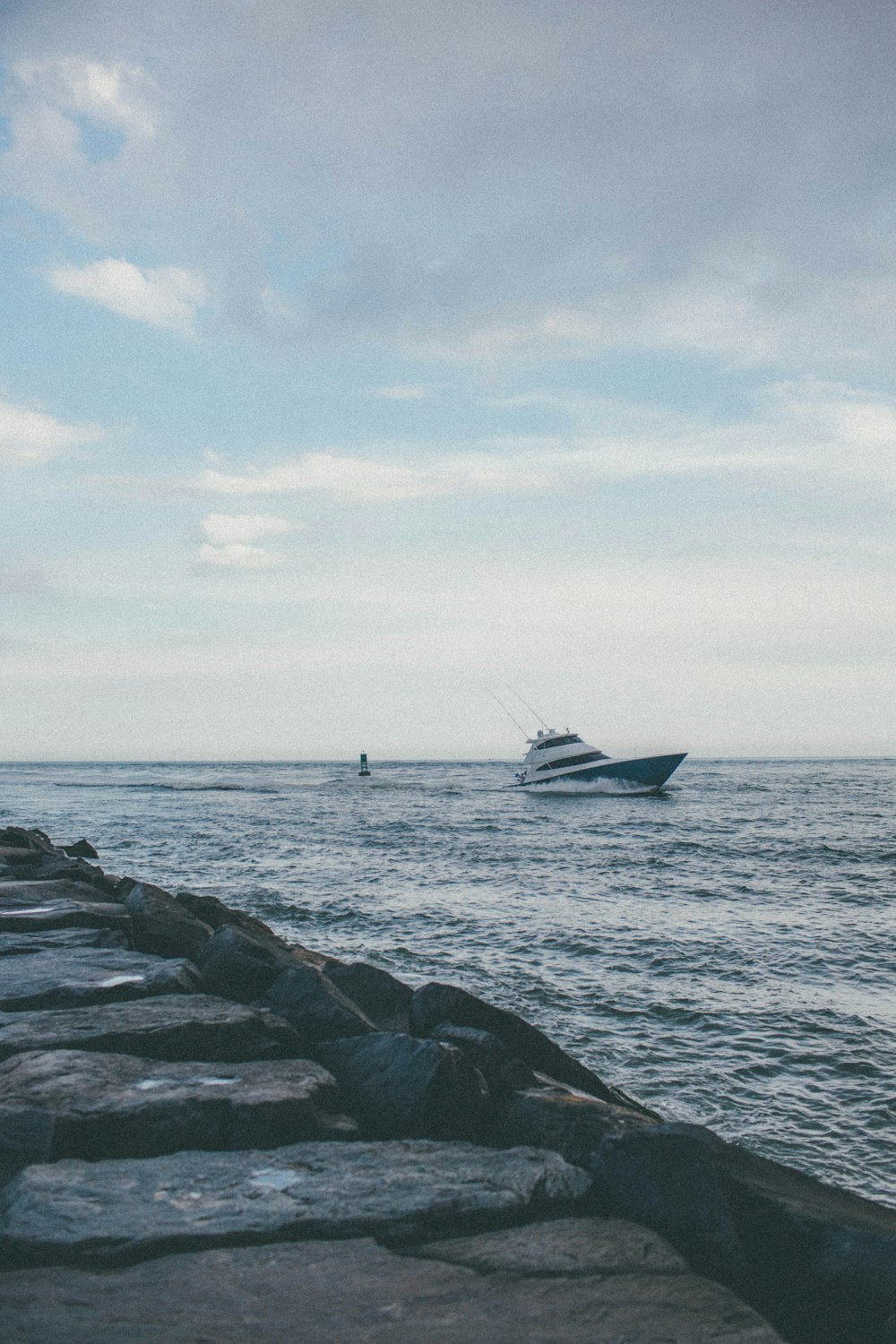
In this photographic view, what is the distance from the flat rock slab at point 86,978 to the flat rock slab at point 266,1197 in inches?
100

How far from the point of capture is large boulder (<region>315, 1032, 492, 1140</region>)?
155 inches

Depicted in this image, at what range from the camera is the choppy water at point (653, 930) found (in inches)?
260

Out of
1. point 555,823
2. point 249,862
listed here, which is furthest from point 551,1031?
point 555,823

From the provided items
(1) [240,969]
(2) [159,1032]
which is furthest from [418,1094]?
(1) [240,969]

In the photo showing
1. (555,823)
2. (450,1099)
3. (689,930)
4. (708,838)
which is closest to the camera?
(450,1099)

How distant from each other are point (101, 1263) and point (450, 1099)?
69.8 inches

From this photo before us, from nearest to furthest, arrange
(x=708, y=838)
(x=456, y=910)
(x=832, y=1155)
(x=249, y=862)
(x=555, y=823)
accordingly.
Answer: (x=832, y=1155), (x=456, y=910), (x=249, y=862), (x=708, y=838), (x=555, y=823)

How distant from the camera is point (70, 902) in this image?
9383mm

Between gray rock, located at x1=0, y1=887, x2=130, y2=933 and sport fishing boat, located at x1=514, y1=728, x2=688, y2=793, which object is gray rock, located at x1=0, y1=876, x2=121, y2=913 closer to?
gray rock, located at x1=0, y1=887, x2=130, y2=933

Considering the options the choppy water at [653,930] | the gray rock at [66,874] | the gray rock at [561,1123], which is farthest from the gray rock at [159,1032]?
the gray rock at [66,874]

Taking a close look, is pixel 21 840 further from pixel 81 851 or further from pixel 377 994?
pixel 377 994

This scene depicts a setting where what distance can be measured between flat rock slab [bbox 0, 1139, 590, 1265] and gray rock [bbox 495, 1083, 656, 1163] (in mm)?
302

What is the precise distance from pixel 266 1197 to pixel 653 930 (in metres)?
9.98

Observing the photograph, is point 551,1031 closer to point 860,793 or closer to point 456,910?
point 456,910
